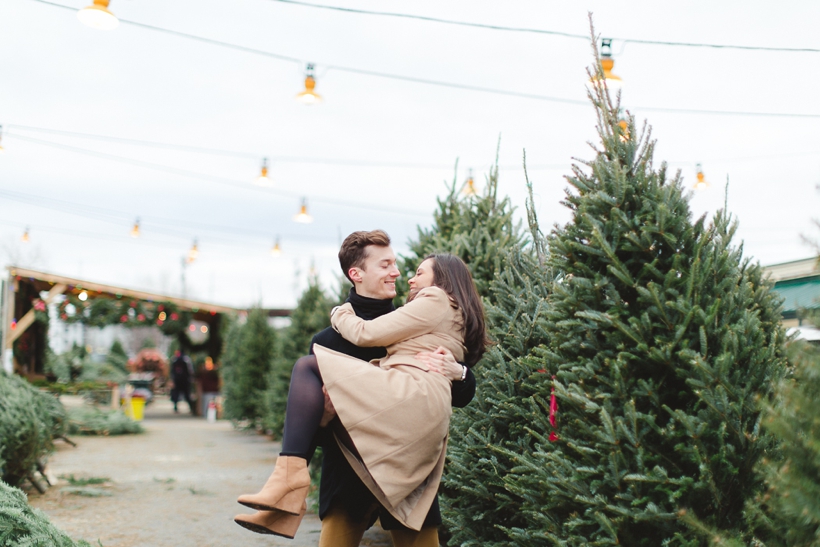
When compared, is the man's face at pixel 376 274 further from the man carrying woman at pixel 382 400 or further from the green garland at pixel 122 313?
the green garland at pixel 122 313

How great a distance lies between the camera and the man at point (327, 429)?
2805 mm

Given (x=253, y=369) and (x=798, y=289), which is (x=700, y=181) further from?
(x=253, y=369)

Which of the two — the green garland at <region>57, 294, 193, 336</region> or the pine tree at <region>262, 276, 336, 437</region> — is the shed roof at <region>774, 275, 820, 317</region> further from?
the green garland at <region>57, 294, 193, 336</region>

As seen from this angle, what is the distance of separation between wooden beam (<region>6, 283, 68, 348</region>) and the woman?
1716 cm

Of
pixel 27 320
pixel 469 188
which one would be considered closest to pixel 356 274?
pixel 469 188

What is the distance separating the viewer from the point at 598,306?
2.49m

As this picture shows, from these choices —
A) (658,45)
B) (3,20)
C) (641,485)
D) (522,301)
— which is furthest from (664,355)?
(3,20)

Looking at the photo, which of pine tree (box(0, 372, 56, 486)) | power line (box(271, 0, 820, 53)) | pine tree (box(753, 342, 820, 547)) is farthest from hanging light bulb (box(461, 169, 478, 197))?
pine tree (box(0, 372, 56, 486))

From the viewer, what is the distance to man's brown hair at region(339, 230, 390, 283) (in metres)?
2.97

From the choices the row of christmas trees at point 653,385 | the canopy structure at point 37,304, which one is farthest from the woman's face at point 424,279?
the canopy structure at point 37,304

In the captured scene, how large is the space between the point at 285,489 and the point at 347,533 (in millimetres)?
488

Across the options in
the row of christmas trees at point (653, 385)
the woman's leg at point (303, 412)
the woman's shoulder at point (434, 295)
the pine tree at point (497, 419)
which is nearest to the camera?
the row of christmas trees at point (653, 385)

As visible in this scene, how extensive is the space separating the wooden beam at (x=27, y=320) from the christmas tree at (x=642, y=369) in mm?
17634

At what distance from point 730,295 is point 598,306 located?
0.46 m
